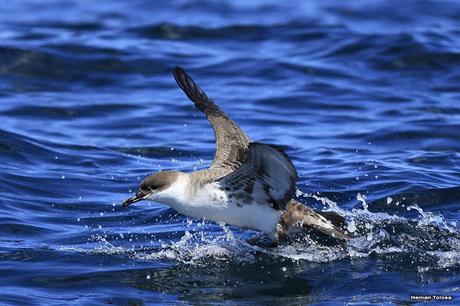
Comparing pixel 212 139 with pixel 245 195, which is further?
pixel 212 139

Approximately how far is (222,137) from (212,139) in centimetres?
378

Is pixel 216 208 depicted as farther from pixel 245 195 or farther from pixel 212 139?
pixel 212 139

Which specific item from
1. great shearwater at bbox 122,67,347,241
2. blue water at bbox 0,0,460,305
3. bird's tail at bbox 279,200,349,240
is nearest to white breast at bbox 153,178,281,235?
great shearwater at bbox 122,67,347,241

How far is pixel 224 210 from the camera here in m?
7.53

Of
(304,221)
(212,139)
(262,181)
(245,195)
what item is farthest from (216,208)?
(212,139)

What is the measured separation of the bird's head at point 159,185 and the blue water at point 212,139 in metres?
0.62

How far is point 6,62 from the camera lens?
1535 centimetres

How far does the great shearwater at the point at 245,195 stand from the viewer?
729cm

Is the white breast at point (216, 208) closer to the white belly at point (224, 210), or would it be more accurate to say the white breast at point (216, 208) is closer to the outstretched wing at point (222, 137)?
the white belly at point (224, 210)

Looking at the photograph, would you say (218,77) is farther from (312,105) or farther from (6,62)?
(6,62)

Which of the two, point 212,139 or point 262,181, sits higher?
point 262,181

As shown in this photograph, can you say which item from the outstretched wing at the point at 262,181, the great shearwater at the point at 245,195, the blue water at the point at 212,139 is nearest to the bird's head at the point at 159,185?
the great shearwater at the point at 245,195

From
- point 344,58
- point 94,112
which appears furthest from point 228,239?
point 344,58

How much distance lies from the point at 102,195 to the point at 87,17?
10268 mm
